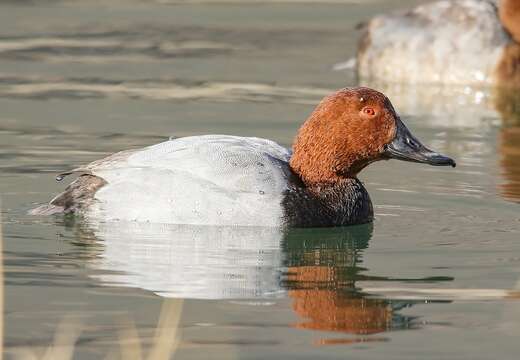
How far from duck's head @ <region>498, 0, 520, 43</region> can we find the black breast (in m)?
6.63

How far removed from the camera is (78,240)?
829 cm

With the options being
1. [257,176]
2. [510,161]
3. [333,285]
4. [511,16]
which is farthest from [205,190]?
[511,16]

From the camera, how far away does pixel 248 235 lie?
8.37 metres

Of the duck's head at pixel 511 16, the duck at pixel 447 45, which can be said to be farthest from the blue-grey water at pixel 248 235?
the duck's head at pixel 511 16

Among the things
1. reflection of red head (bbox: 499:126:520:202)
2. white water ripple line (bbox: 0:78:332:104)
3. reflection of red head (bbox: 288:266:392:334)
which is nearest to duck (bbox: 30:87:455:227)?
reflection of red head (bbox: 288:266:392:334)

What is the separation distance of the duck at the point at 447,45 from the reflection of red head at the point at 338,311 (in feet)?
27.1

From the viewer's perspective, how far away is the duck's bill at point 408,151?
29.0ft

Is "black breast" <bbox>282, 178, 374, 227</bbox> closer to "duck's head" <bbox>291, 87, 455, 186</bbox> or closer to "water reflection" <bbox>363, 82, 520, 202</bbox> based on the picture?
"duck's head" <bbox>291, 87, 455, 186</bbox>

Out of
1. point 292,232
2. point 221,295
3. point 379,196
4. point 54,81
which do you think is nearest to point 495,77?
point 54,81

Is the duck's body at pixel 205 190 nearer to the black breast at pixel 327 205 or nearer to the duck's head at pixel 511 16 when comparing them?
the black breast at pixel 327 205

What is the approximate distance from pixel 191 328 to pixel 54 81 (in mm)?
8460

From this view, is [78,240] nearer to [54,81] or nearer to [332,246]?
[332,246]

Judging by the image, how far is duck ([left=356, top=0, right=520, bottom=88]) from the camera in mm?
15266

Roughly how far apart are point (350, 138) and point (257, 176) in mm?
720
